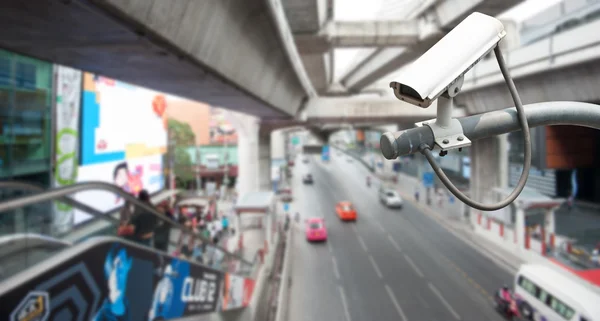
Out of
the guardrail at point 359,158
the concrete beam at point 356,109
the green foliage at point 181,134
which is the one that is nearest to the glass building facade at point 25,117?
the concrete beam at point 356,109

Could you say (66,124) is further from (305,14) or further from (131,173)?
(305,14)

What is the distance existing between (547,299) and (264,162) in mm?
14245

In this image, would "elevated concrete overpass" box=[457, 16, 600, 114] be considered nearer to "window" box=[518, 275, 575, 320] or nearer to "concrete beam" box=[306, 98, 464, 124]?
"window" box=[518, 275, 575, 320]

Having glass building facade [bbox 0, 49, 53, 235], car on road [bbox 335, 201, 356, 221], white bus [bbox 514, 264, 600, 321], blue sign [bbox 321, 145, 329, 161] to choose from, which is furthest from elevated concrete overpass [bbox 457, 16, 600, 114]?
blue sign [bbox 321, 145, 329, 161]

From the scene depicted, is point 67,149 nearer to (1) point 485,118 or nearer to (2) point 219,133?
(1) point 485,118

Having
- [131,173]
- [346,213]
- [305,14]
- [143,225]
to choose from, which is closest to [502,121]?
[143,225]

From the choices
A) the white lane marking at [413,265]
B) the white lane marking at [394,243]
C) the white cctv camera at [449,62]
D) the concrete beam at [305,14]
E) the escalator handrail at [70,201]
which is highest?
the concrete beam at [305,14]

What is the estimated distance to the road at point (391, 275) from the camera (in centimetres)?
780

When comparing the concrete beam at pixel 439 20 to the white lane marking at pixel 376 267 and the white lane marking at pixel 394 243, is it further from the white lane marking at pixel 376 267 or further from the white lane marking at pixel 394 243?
the white lane marking at pixel 394 243

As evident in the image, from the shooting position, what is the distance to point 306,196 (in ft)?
87.6

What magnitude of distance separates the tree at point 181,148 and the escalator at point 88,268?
22.4 m

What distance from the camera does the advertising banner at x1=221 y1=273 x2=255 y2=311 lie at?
7.60 metres

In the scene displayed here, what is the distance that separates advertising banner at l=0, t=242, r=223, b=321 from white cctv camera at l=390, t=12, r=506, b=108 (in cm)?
306

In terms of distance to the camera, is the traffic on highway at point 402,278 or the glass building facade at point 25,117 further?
the glass building facade at point 25,117
